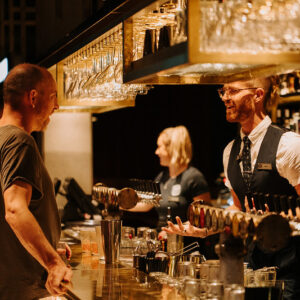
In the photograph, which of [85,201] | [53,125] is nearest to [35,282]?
[85,201]

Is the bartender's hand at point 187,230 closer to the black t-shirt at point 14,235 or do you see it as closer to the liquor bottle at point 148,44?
the black t-shirt at point 14,235

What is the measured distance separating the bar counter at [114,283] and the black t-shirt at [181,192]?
221cm

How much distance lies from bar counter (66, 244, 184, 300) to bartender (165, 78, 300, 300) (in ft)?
1.18

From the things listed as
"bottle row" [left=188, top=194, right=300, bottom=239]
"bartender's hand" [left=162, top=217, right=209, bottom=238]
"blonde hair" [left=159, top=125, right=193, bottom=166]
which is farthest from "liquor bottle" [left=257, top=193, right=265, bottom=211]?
"blonde hair" [left=159, top=125, right=193, bottom=166]

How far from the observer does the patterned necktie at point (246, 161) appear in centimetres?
354

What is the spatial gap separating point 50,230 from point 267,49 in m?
1.31

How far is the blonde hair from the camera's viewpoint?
19.2 feet

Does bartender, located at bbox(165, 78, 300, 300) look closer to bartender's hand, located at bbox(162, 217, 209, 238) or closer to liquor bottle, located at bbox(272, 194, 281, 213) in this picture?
bartender's hand, located at bbox(162, 217, 209, 238)

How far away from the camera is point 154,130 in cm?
1142

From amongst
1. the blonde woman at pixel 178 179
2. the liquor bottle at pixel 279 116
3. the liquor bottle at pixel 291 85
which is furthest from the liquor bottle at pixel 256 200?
the liquor bottle at pixel 279 116

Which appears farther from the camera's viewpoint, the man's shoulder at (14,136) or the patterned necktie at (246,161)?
the patterned necktie at (246,161)

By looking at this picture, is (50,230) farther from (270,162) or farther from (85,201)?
(85,201)

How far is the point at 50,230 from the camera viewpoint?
110 inches

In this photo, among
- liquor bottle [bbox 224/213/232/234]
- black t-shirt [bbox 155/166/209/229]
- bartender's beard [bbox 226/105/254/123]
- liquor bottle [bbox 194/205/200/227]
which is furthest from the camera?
black t-shirt [bbox 155/166/209/229]
